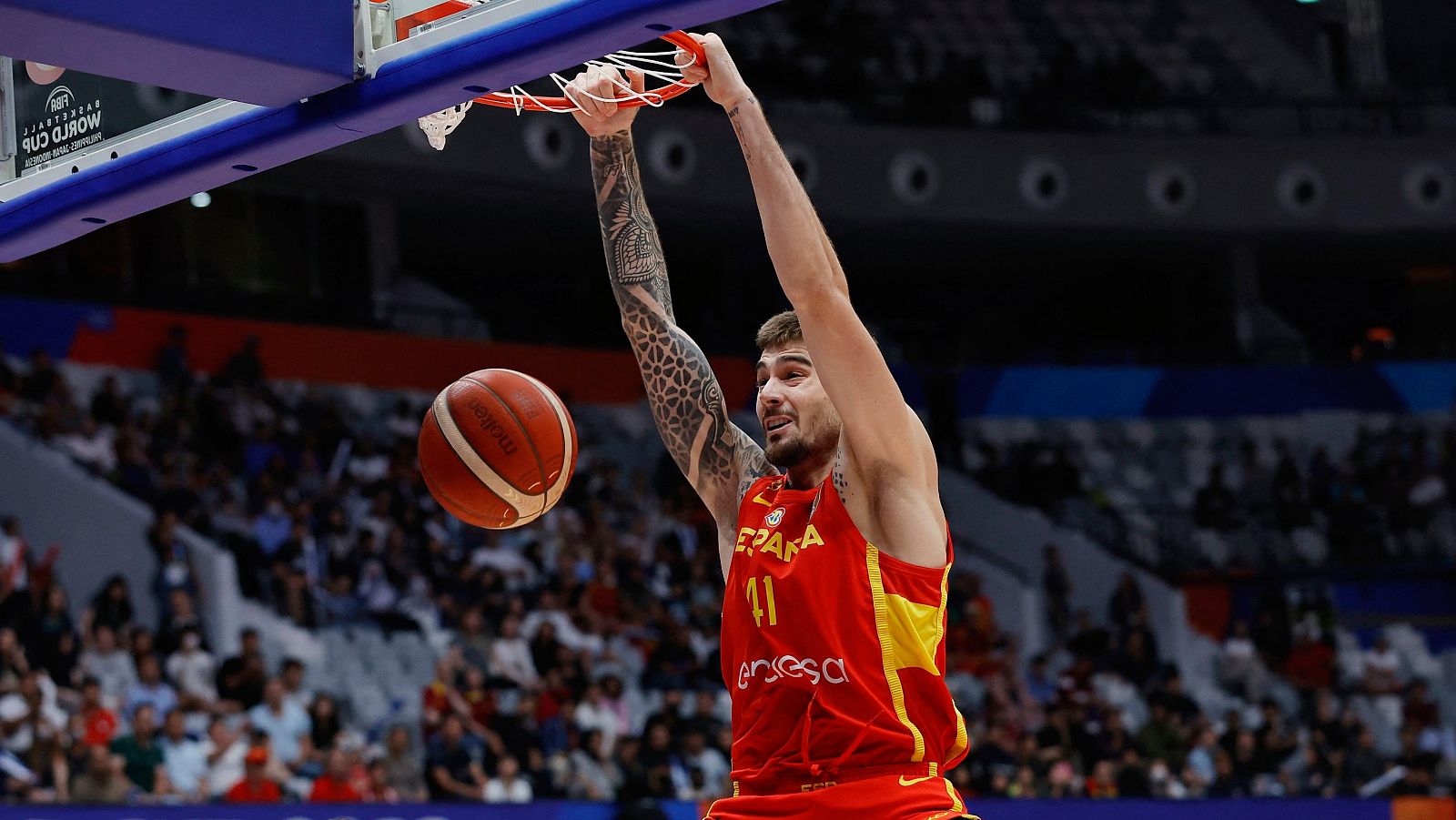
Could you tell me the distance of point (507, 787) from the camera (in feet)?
35.3

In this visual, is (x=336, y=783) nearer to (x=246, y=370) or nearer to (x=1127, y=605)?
(x=246, y=370)

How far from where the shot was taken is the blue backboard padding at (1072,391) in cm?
2061

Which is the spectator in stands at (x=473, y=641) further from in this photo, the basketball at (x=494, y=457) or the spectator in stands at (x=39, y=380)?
the basketball at (x=494, y=457)

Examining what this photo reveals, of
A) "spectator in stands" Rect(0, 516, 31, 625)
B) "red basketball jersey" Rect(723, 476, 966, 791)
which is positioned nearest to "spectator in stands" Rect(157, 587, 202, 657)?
"spectator in stands" Rect(0, 516, 31, 625)

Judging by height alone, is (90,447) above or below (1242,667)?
above

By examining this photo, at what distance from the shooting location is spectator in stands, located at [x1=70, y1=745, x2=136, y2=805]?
920 centimetres

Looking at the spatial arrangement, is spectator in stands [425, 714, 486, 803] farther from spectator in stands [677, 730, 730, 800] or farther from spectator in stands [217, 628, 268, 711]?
spectator in stands [677, 730, 730, 800]

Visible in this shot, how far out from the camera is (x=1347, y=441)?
20672 millimetres

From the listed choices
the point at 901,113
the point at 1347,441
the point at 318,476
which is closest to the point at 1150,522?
the point at 1347,441

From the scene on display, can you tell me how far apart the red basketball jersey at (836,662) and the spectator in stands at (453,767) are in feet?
23.6

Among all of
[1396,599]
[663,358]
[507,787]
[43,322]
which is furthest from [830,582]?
[1396,599]

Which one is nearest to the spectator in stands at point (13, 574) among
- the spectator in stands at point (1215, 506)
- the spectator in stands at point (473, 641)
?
the spectator in stands at point (473, 641)

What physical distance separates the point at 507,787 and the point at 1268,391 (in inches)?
524

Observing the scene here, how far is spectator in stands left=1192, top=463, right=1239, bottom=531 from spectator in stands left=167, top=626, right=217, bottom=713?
487 inches
